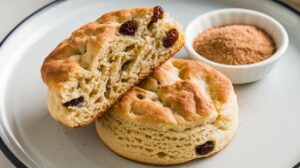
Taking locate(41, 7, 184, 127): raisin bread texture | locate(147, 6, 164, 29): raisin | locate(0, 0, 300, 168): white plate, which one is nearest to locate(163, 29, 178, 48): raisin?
locate(41, 7, 184, 127): raisin bread texture

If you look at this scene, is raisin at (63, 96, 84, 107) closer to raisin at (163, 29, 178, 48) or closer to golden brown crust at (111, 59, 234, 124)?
golden brown crust at (111, 59, 234, 124)

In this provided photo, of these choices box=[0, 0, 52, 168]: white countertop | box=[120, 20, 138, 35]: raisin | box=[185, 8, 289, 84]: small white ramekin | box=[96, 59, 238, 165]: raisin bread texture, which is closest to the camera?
box=[96, 59, 238, 165]: raisin bread texture

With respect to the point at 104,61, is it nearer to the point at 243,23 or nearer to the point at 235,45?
the point at 235,45

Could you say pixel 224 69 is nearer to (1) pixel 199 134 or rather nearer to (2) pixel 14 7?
(1) pixel 199 134

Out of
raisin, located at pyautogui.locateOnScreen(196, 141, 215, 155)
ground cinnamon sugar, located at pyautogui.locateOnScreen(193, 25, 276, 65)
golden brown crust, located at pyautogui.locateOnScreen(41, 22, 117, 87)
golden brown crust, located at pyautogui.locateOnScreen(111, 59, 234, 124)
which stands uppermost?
golden brown crust, located at pyautogui.locateOnScreen(41, 22, 117, 87)

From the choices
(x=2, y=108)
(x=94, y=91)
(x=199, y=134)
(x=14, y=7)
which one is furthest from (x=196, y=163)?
(x=14, y=7)

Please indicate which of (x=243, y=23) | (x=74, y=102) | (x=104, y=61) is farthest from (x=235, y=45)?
(x=74, y=102)

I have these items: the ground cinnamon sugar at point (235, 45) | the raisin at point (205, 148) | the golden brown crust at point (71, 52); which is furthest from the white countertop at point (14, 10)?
the raisin at point (205, 148)

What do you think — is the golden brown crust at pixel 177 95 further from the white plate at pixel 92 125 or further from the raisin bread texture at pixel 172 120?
the white plate at pixel 92 125
